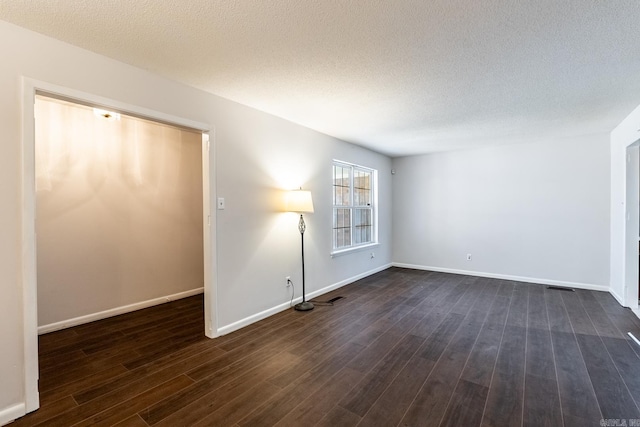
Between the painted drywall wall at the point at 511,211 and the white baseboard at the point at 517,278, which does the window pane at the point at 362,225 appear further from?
the white baseboard at the point at 517,278

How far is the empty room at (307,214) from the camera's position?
183cm

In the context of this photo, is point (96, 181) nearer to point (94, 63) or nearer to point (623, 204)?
point (94, 63)

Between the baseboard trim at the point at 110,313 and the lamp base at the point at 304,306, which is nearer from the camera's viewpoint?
the baseboard trim at the point at 110,313

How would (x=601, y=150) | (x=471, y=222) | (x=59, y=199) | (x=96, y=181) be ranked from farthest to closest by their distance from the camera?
(x=471, y=222), (x=601, y=150), (x=96, y=181), (x=59, y=199)

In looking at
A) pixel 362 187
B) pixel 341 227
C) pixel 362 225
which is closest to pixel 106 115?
pixel 341 227

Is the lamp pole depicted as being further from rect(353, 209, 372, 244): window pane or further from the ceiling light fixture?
Result: the ceiling light fixture

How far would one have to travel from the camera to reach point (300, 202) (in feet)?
11.9

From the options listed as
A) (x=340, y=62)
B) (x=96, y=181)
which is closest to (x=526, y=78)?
(x=340, y=62)

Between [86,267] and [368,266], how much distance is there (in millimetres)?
4315

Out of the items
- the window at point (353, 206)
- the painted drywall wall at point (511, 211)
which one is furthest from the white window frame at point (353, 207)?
the painted drywall wall at point (511, 211)

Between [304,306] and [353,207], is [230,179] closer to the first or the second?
[304,306]

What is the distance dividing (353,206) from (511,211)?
2.79 meters

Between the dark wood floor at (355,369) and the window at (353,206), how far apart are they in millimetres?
1573

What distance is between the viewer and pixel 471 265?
5590 mm
